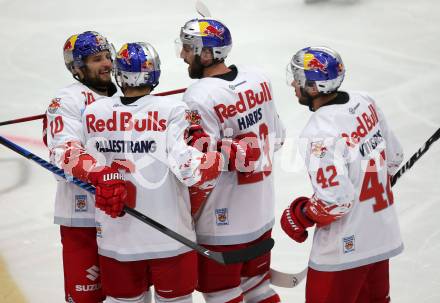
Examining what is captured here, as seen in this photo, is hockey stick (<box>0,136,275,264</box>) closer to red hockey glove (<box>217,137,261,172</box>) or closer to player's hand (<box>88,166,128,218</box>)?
player's hand (<box>88,166,128,218</box>)

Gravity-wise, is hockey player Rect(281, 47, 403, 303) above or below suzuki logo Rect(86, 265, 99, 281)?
above

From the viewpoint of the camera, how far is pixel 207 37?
10.9 feet

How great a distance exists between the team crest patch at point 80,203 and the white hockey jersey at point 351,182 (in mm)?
940

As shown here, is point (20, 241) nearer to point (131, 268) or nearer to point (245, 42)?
point (131, 268)

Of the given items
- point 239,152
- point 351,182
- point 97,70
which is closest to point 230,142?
point 239,152

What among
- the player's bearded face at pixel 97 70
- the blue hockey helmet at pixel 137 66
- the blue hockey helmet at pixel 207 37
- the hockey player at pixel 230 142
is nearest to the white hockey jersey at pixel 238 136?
the hockey player at pixel 230 142

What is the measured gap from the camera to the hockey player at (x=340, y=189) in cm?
296

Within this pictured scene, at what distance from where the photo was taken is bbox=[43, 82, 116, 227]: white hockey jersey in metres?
3.22

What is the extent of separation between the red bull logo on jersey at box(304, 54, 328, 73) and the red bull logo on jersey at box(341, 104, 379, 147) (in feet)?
0.72

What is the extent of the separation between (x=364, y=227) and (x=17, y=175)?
2.93 metres

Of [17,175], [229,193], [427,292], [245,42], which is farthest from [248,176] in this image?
[245,42]

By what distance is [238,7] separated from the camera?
27.4 ft

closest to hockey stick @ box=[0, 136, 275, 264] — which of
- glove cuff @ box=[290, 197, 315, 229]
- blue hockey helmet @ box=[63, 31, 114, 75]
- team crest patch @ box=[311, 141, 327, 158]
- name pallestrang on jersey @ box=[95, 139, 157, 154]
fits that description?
name pallestrang on jersey @ box=[95, 139, 157, 154]

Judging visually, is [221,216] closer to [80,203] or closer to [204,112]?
[204,112]
